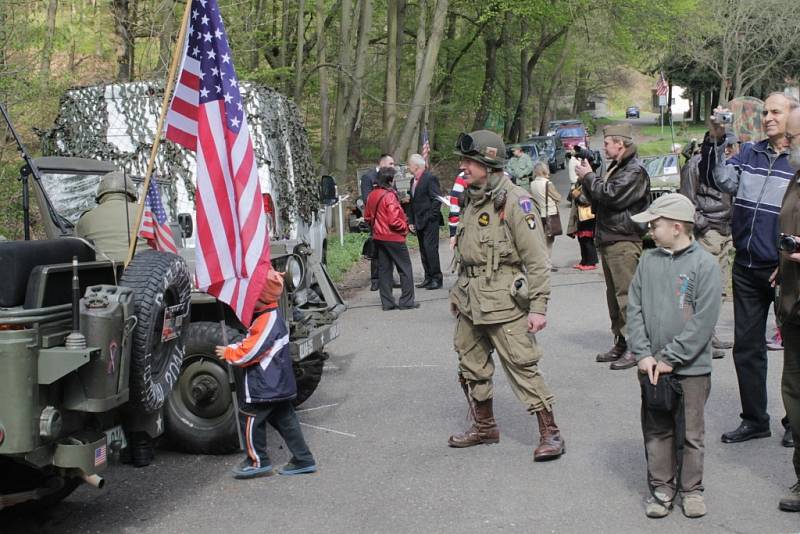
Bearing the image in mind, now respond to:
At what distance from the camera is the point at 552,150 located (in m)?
42.8

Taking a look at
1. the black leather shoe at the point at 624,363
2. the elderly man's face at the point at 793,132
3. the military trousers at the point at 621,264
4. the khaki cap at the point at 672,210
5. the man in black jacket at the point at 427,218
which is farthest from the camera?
the man in black jacket at the point at 427,218

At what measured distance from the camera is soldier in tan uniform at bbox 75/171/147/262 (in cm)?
658

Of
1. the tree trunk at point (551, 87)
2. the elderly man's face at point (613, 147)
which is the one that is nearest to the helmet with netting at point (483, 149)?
the elderly man's face at point (613, 147)

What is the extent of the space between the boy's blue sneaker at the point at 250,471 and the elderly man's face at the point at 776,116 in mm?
3752

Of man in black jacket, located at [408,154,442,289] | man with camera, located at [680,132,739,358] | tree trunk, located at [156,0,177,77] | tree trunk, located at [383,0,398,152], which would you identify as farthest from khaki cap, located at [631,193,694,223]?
tree trunk, located at [383,0,398,152]

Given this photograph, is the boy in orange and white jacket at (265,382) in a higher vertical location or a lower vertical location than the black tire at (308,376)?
higher

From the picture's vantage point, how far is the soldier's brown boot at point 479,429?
21.6ft

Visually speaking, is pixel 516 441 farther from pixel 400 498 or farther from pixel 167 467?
pixel 167 467

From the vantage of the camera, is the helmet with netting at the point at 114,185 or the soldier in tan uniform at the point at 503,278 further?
the helmet with netting at the point at 114,185

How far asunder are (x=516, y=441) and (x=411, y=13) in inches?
1187

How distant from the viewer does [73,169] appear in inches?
316

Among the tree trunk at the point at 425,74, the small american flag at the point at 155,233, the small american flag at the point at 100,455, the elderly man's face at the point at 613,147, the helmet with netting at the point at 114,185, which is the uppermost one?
the tree trunk at the point at 425,74

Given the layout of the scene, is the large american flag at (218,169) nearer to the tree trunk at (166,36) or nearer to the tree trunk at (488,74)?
the tree trunk at (166,36)

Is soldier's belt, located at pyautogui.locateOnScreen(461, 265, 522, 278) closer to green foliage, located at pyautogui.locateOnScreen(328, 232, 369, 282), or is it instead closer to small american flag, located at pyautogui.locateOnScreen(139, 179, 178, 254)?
small american flag, located at pyautogui.locateOnScreen(139, 179, 178, 254)
